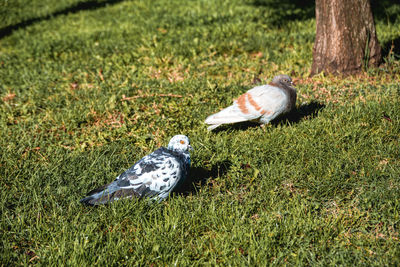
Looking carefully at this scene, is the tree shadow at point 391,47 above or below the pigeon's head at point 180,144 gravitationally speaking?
below

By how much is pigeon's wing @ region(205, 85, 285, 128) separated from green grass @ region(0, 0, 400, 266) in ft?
0.72

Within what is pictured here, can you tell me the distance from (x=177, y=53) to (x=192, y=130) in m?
2.76

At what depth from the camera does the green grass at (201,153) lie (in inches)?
110

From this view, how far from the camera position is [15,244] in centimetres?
287

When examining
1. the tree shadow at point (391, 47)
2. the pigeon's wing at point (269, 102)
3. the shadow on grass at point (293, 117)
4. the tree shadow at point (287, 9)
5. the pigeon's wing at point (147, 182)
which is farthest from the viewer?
the tree shadow at point (287, 9)

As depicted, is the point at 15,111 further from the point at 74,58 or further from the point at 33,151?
the point at 74,58

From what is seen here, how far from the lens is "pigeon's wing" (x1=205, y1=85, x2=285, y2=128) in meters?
4.17

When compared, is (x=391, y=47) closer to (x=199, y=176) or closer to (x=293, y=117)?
(x=293, y=117)

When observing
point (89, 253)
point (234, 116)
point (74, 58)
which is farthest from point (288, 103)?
point (74, 58)

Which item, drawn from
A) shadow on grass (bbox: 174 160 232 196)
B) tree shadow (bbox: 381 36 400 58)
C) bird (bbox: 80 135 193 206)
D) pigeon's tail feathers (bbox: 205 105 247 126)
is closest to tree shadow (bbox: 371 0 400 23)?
tree shadow (bbox: 381 36 400 58)

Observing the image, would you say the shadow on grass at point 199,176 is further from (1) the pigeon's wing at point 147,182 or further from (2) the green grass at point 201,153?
(1) the pigeon's wing at point 147,182

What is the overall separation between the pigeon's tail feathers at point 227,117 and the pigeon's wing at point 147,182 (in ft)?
4.01

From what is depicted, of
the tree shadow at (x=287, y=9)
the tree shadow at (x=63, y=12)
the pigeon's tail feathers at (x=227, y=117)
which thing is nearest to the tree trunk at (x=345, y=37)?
the pigeon's tail feathers at (x=227, y=117)

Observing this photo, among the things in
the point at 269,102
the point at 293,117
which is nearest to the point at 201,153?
the point at 269,102
